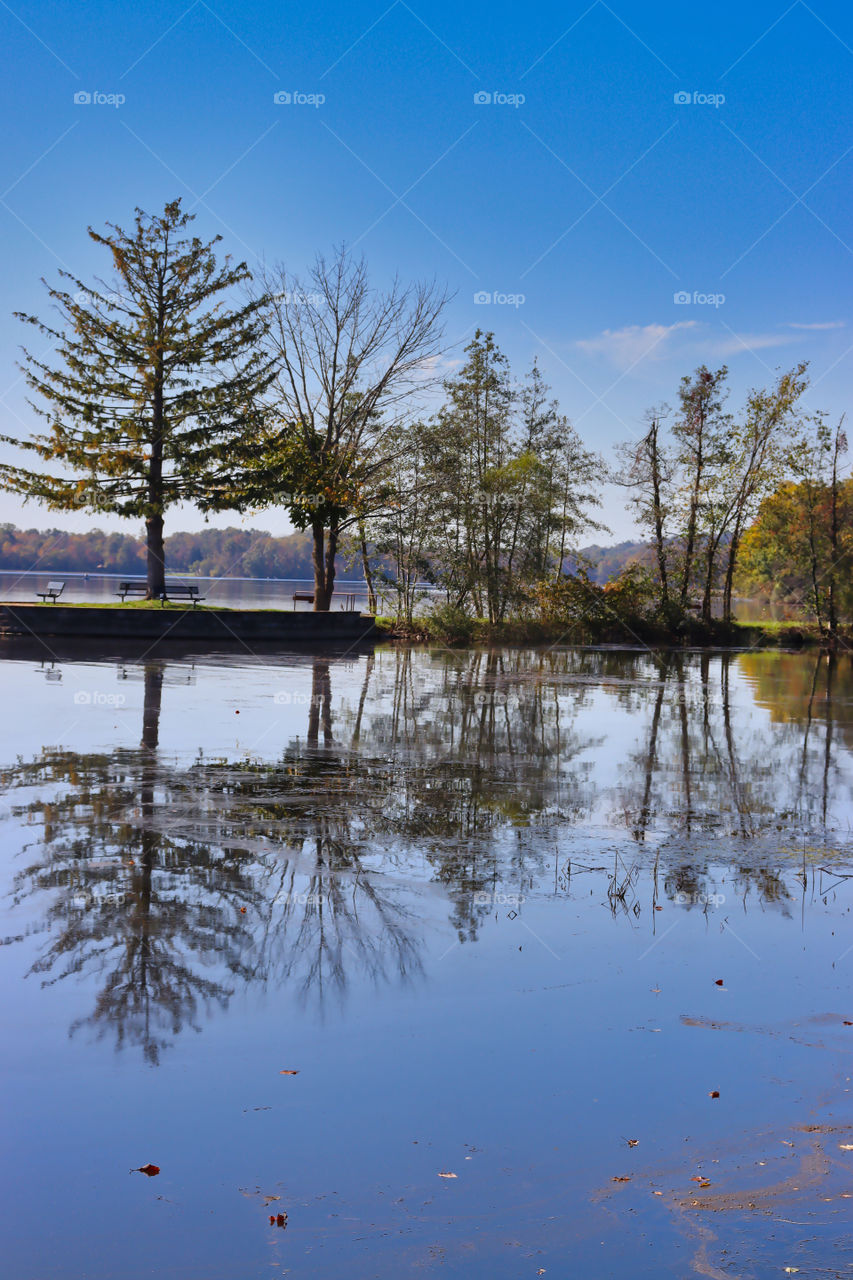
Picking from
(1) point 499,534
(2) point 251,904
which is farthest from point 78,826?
(1) point 499,534

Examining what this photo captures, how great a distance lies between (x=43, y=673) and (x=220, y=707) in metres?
5.62

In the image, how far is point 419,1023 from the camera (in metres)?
4.59

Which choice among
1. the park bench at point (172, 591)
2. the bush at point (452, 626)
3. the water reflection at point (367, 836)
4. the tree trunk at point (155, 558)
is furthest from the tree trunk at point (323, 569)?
the water reflection at point (367, 836)

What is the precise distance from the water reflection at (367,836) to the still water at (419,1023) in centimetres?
4

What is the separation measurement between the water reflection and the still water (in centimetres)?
4

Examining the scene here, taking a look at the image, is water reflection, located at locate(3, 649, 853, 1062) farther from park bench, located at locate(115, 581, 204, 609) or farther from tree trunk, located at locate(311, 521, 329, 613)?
tree trunk, located at locate(311, 521, 329, 613)

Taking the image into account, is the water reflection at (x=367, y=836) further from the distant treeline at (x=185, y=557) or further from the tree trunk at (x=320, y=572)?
the distant treeline at (x=185, y=557)

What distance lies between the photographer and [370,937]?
5.61m

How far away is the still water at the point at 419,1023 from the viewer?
3.23 meters

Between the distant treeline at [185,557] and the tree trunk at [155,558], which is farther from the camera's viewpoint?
the distant treeline at [185,557]

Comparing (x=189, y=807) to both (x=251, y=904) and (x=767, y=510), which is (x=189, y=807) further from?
(x=767, y=510)

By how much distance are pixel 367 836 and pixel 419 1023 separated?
130 inches

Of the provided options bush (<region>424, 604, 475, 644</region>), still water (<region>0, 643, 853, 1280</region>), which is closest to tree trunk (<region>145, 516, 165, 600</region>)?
bush (<region>424, 604, 475, 644</region>)

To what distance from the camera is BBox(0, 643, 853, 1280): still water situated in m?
3.23
